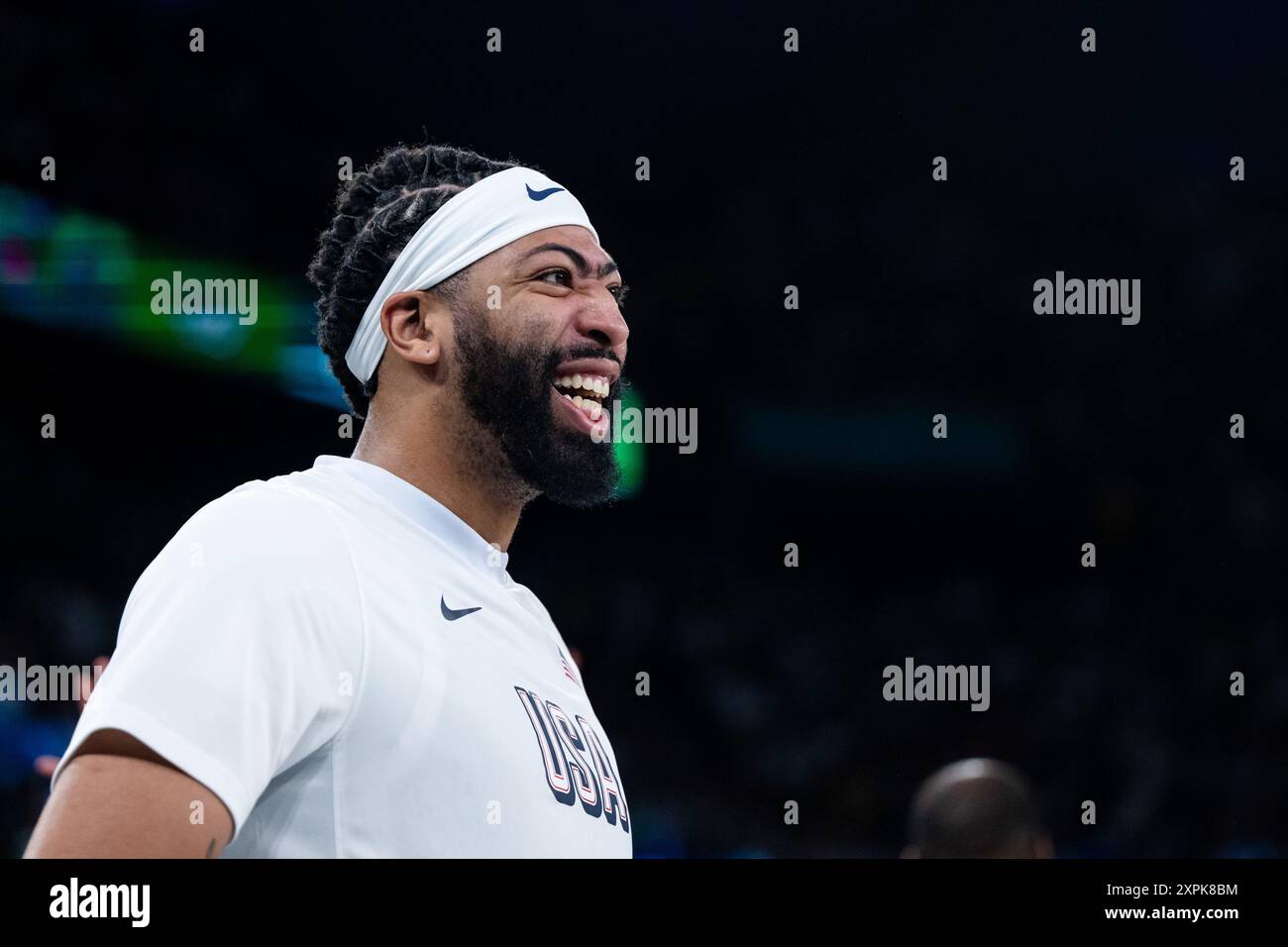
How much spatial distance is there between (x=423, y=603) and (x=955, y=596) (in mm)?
4509

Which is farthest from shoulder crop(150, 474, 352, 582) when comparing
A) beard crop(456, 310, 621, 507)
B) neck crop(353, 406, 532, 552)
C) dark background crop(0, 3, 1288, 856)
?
dark background crop(0, 3, 1288, 856)

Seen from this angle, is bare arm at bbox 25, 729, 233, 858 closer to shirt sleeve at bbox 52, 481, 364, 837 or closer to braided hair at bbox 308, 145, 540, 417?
shirt sleeve at bbox 52, 481, 364, 837

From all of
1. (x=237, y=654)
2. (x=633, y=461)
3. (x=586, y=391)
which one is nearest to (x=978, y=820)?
(x=586, y=391)

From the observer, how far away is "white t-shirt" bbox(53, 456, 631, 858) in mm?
1322

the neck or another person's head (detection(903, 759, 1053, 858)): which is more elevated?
the neck

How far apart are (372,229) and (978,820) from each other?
1891 mm

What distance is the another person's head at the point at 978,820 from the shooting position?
3031 millimetres

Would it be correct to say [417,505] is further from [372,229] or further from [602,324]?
[372,229]

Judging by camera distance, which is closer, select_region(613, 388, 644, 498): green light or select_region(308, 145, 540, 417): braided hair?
select_region(308, 145, 540, 417): braided hair

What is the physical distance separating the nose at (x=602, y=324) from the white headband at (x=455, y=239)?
15cm

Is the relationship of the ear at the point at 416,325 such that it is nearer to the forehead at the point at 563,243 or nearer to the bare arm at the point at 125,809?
the forehead at the point at 563,243

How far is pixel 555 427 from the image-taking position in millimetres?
2043

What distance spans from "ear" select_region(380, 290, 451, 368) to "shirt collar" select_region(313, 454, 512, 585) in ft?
0.67

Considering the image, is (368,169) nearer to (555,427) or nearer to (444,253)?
(444,253)
